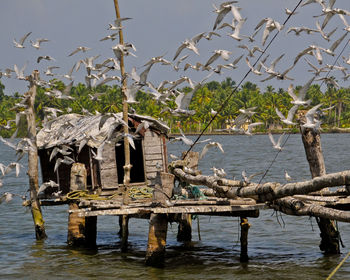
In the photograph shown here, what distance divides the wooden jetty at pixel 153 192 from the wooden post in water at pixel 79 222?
0.03 m

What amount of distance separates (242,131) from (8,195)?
8092 millimetres

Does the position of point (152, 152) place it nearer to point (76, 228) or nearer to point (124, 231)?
point (76, 228)

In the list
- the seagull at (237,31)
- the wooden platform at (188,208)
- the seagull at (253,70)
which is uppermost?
the seagull at (237,31)

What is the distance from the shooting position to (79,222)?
18.5 metres

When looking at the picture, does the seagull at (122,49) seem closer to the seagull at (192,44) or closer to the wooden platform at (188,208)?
the seagull at (192,44)

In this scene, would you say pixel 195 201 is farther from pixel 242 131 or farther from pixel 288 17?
pixel 288 17

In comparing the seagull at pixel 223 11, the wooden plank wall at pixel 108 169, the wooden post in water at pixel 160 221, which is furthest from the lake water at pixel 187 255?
the seagull at pixel 223 11

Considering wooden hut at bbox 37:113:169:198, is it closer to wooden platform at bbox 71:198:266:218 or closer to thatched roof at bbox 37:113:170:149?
thatched roof at bbox 37:113:170:149

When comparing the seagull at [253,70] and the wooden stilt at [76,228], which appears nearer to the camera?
the seagull at [253,70]

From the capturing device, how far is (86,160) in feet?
64.4

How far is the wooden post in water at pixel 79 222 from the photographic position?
1848 centimetres

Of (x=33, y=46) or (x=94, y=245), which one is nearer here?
(x=33, y=46)

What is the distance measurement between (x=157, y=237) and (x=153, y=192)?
3.31 feet

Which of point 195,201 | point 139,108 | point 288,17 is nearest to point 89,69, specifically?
point 195,201
